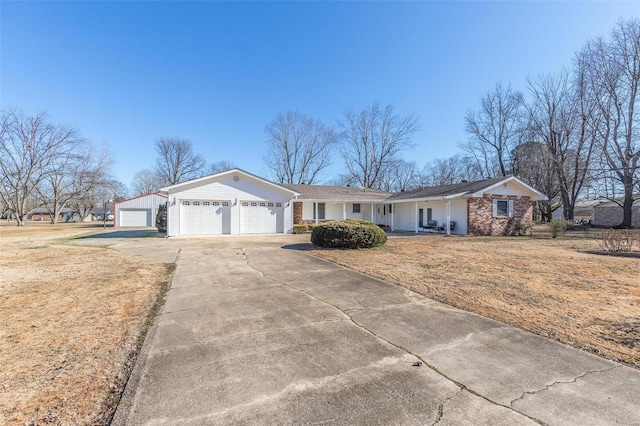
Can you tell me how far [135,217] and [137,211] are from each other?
2.57 ft

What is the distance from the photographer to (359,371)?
291cm

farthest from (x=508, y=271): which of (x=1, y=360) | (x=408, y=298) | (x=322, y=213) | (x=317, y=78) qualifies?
(x=317, y=78)

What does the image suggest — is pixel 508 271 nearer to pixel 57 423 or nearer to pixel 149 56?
pixel 57 423

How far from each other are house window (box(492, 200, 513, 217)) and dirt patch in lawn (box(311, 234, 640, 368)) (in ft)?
29.9

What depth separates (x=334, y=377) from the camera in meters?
2.80

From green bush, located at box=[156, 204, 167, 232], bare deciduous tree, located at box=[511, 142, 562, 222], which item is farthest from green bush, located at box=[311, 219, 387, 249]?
bare deciduous tree, located at box=[511, 142, 562, 222]

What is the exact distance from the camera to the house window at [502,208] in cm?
1984

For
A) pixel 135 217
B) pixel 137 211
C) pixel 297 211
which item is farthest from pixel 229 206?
pixel 135 217

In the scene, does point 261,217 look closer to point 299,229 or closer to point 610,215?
point 299,229

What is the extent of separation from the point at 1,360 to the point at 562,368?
226 inches

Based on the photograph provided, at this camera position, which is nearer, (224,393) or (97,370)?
(224,393)

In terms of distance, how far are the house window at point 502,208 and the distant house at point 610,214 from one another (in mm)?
18839

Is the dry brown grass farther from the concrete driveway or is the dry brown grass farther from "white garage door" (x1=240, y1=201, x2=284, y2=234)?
"white garage door" (x1=240, y1=201, x2=284, y2=234)

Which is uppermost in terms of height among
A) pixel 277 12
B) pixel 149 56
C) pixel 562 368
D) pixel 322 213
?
pixel 277 12
